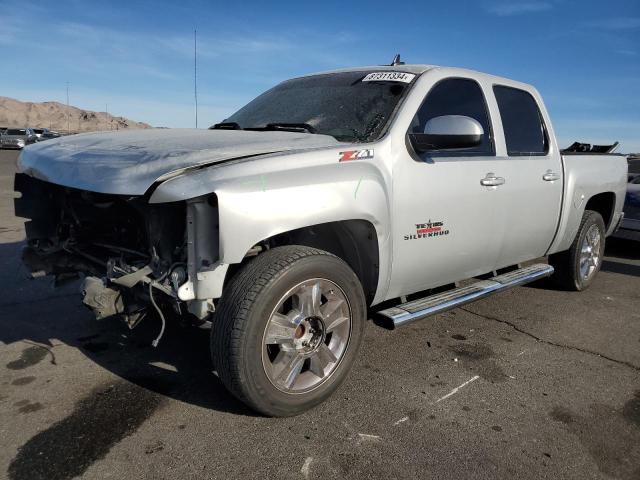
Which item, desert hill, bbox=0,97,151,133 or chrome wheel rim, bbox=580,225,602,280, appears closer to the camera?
chrome wheel rim, bbox=580,225,602,280

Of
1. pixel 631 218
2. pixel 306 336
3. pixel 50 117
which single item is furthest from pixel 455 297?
pixel 50 117

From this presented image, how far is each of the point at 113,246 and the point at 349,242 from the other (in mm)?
1422

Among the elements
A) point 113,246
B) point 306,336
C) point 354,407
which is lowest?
point 354,407

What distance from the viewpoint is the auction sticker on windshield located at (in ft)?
11.8

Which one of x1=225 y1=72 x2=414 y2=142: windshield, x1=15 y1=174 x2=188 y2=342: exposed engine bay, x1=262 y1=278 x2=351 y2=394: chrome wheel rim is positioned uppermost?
x1=225 y1=72 x2=414 y2=142: windshield

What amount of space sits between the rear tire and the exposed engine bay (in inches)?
160

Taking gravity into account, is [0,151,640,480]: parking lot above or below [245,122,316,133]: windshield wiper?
below

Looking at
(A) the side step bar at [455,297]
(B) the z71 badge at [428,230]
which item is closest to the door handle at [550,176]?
(A) the side step bar at [455,297]

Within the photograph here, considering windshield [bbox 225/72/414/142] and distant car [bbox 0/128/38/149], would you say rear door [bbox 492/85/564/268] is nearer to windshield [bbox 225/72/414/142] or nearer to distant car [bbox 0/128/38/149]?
windshield [bbox 225/72/414/142]

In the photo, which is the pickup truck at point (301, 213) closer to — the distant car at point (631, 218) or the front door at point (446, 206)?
the front door at point (446, 206)

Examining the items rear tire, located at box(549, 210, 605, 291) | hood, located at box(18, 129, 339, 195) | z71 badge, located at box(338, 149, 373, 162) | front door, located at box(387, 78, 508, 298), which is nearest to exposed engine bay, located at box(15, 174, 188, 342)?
hood, located at box(18, 129, 339, 195)

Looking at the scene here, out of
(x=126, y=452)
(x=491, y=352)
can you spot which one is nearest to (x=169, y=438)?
(x=126, y=452)

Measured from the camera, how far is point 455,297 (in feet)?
12.2

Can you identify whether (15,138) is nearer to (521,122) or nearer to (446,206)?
(521,122)
